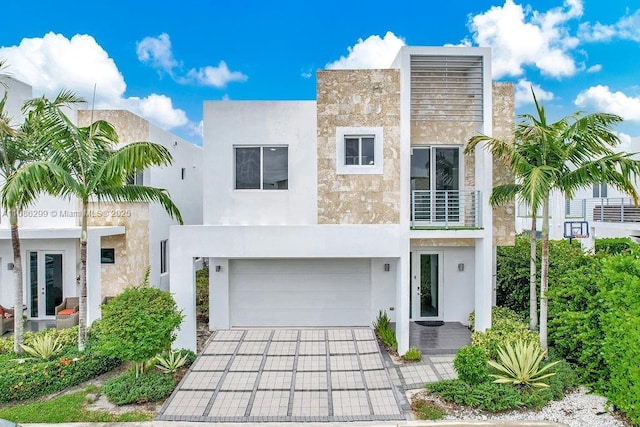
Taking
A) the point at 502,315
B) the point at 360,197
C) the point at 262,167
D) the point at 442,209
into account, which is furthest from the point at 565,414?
the point at 262,167

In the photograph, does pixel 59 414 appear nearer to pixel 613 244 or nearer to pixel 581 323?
pixel 581 323

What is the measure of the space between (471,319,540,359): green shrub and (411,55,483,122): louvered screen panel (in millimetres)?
6293

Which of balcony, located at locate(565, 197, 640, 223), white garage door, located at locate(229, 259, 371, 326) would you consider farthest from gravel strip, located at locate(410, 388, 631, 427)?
balcony, located at locate(565, 197, 640, 223)

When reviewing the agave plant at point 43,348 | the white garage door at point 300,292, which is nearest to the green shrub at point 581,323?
the white garage door at point 300,292

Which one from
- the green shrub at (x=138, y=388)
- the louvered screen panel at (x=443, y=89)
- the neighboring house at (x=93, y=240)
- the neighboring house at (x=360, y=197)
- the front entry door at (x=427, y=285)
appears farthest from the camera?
the neighboring house at (x=93, y=240)

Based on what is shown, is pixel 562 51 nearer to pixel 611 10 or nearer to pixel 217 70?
pixel 611 10

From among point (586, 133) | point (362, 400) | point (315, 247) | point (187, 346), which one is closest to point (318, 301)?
point (315, 247)

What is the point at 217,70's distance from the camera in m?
21.8

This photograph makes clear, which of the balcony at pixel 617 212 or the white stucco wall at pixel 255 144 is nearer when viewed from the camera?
the white stucco wall at pixel 255 144

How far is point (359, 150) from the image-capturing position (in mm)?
12523

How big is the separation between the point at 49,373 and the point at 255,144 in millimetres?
8327

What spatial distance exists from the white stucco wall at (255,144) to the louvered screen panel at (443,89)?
3448mm

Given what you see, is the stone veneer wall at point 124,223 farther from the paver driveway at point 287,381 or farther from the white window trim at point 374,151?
the white window trim at point 374,151

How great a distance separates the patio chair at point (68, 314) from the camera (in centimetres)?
1294
